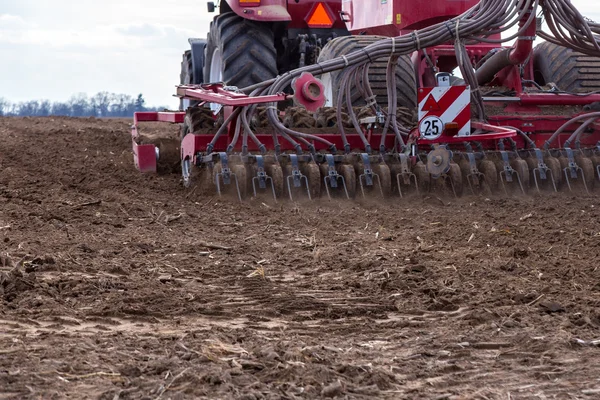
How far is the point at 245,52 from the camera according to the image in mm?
8648

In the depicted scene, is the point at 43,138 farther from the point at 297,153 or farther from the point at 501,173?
the point at 501,173

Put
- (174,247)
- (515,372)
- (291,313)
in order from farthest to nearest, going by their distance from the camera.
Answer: (174,247)
(291,313)
(515,372)

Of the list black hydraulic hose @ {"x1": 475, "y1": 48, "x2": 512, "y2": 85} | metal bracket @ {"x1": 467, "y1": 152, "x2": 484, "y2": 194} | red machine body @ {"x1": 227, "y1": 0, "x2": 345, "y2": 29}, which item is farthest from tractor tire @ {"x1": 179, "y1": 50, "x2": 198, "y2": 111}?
metal bracket @ {"x1": 467, "y1": 152, "x2": 484, "y2": 194}

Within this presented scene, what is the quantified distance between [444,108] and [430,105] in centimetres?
11

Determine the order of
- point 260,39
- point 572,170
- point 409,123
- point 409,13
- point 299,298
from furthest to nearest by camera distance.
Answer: point 260,39, point 409,13, point 409,123, point 572,170, point 299,298

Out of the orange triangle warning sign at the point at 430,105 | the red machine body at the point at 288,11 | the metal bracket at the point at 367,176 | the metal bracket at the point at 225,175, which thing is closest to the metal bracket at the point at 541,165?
the orange triangle warning sign at the point at 430,105

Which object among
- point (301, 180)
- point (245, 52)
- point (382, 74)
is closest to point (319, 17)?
point (245, 52)

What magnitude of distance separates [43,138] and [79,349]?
9263 millimetres

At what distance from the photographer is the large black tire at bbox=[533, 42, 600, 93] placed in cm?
838

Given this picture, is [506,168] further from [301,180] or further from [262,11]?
[262,11]

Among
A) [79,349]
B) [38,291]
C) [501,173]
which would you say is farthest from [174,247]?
[501,173]

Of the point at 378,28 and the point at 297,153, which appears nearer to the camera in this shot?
the point at 297,153

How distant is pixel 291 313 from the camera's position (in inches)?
139

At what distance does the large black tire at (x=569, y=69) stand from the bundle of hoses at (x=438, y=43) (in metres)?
1.10
